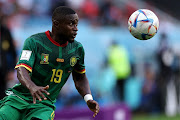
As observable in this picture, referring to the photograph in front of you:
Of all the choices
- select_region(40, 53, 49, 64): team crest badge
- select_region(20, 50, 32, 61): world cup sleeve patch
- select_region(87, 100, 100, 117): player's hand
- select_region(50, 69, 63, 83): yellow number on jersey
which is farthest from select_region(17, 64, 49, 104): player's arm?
select_region(87, 100, 100, 117): player's hand

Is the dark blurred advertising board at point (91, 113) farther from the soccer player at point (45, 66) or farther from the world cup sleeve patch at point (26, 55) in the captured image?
the world cup sleeve patch at point (26, 55)

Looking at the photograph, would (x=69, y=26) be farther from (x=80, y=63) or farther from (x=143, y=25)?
(x=143, y=25)

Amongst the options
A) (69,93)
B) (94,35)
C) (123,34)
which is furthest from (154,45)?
(69,93)

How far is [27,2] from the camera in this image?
13852 millimetres

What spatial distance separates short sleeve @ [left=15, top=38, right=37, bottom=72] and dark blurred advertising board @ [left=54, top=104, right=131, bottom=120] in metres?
3.69

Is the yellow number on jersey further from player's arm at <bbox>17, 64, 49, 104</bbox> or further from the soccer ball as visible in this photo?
the soccer ball

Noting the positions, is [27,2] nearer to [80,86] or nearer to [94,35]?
[94,35]

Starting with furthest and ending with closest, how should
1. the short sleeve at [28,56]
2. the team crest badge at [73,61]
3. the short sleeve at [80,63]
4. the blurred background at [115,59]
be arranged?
the blurred background at [115,59] < the short sleeve at [80,63] < the team crest badge at [73,61] < the short sleeve at [28,56]

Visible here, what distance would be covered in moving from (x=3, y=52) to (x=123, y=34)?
628 cm

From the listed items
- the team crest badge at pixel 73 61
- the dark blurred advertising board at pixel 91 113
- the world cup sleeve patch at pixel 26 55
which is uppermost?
the world cup sleeve patch at pixel 26 55

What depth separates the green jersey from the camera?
526 cm

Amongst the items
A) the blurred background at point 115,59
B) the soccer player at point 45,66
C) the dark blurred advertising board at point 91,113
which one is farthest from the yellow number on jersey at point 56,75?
the blurred background at point 115,59

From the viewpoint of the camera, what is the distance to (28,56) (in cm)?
515

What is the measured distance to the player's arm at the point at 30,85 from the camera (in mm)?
4506
